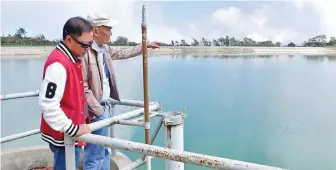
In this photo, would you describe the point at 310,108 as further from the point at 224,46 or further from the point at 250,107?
the point at 224,46

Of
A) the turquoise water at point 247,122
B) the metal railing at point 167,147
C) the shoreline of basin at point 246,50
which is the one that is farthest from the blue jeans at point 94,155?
the shoreline of basin at point 246,50

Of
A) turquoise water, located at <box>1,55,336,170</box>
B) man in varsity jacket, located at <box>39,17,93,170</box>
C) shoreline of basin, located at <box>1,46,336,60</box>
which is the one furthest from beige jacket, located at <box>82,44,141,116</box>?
shoreline of basin, located at <box>1,46,336,60</box>

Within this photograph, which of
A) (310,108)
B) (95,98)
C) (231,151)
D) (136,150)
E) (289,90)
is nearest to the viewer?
(136,150)

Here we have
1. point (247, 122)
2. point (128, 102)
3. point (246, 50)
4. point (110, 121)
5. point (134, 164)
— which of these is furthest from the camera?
point (246, 50)

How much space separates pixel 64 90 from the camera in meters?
1.30

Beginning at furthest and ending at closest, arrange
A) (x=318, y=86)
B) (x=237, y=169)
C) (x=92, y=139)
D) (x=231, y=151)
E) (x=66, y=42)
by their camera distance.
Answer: (x=318, y=86) < (x=231, y=151) < (x=66, y=42) < (x=92, y=139) < (x=237, y=169)

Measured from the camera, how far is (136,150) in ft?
3.44

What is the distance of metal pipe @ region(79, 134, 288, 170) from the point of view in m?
0.88

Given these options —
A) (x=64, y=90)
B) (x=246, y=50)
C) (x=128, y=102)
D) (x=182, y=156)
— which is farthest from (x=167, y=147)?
(x=246, y=50)

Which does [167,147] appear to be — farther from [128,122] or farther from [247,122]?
[247,122]

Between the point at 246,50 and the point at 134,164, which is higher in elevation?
the point at 246,50

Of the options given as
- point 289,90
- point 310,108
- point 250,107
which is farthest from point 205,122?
point 289,90

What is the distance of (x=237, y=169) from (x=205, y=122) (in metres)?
7.38

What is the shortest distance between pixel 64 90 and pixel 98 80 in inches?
18.3
